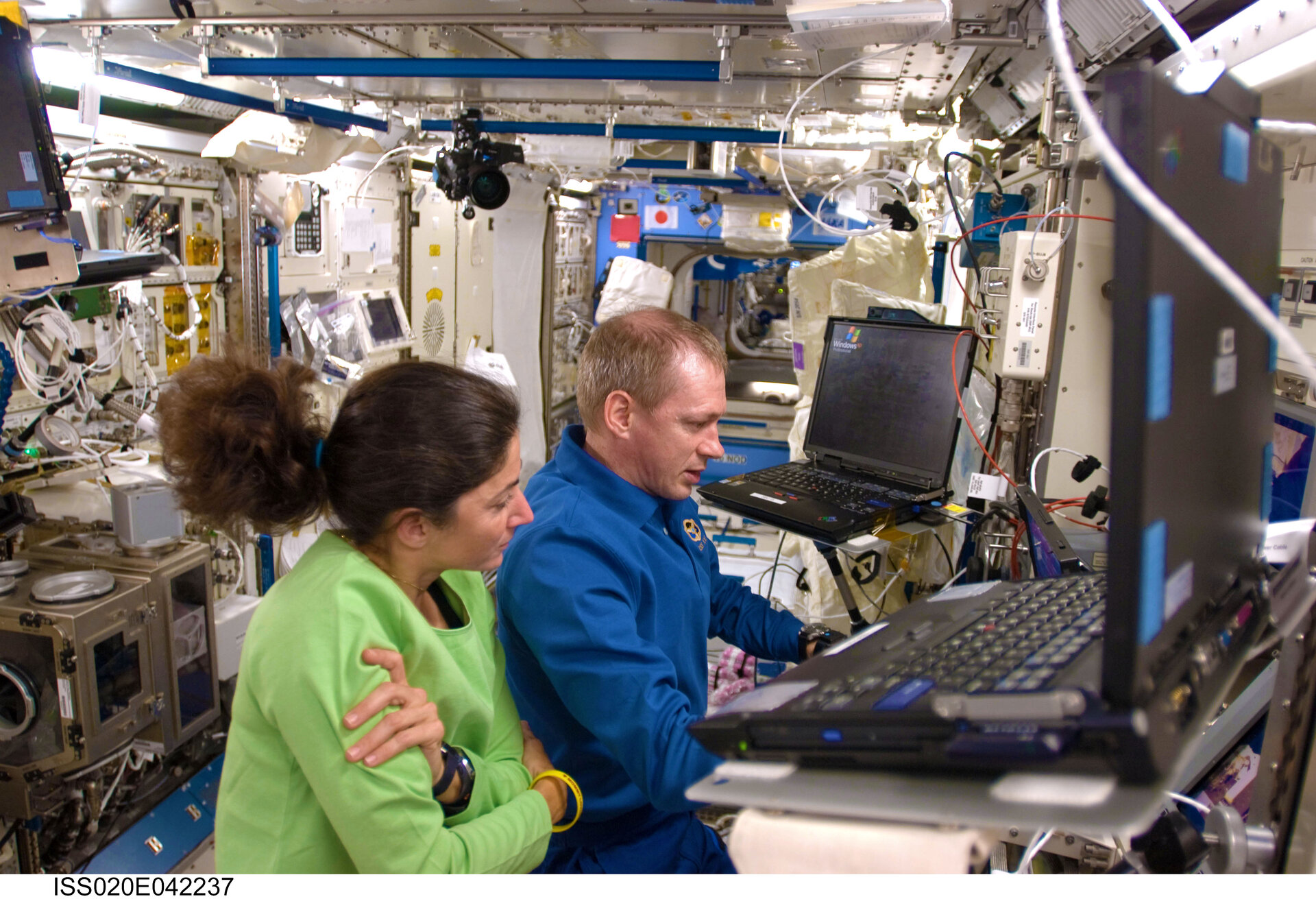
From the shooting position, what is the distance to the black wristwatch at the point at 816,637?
1.67 m

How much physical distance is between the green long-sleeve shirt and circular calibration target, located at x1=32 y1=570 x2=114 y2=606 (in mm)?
1505

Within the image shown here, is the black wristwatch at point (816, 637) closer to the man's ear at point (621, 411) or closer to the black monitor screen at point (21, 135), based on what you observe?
the man's ear at point (621, 411)

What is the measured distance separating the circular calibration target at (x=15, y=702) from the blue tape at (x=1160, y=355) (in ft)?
8.97

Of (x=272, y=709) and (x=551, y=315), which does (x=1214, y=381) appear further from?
(x=551, y=315)

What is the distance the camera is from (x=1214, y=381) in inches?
25.5

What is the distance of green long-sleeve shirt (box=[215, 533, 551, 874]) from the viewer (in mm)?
1076

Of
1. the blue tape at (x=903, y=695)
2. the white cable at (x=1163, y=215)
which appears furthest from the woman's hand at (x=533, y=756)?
the white cable at (x=1163, y=215)

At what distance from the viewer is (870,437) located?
8.04 feet

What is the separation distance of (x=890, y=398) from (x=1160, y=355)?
1949mm

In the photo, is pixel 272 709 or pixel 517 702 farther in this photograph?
pixel 517 702

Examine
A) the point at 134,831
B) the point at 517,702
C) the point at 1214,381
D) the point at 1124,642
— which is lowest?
the point at 134,831
